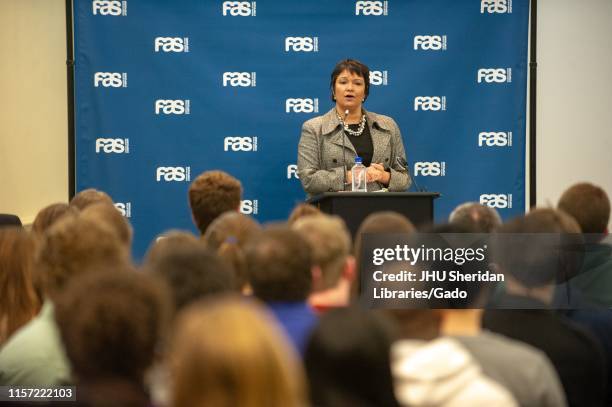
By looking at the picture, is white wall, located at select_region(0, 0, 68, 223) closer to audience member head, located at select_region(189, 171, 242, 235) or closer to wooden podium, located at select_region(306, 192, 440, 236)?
wooden podium, located at select_region(306, 192, 440, 236)

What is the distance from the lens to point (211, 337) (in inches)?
48.3

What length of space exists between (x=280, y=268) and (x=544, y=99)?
18.7 ft

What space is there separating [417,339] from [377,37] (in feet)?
18.2

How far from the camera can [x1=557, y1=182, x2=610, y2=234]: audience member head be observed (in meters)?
3.88

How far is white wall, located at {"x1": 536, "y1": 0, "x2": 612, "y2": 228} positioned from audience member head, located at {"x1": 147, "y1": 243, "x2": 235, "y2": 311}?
5835mm

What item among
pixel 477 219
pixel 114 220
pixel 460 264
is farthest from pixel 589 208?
pixel 114 220

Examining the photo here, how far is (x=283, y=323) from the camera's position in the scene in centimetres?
255

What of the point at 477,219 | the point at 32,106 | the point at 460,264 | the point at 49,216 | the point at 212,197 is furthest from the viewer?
the point at 32,106

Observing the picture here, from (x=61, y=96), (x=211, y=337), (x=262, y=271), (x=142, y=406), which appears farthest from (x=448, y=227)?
(x=61, y=96)

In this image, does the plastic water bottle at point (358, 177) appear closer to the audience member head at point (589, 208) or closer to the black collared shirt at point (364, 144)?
the black collared shirt at point (364, 144)

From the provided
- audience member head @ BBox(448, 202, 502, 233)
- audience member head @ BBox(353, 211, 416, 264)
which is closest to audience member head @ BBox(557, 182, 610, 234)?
audience member head @ BBox(448, 202, 502, 233)

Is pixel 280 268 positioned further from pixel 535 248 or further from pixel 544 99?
pixel 544 99

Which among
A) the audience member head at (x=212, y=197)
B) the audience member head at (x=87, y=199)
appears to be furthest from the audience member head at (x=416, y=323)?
the audience member head at (x=87, y=199)

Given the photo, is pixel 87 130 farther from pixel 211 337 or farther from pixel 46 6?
pixel 211 337
